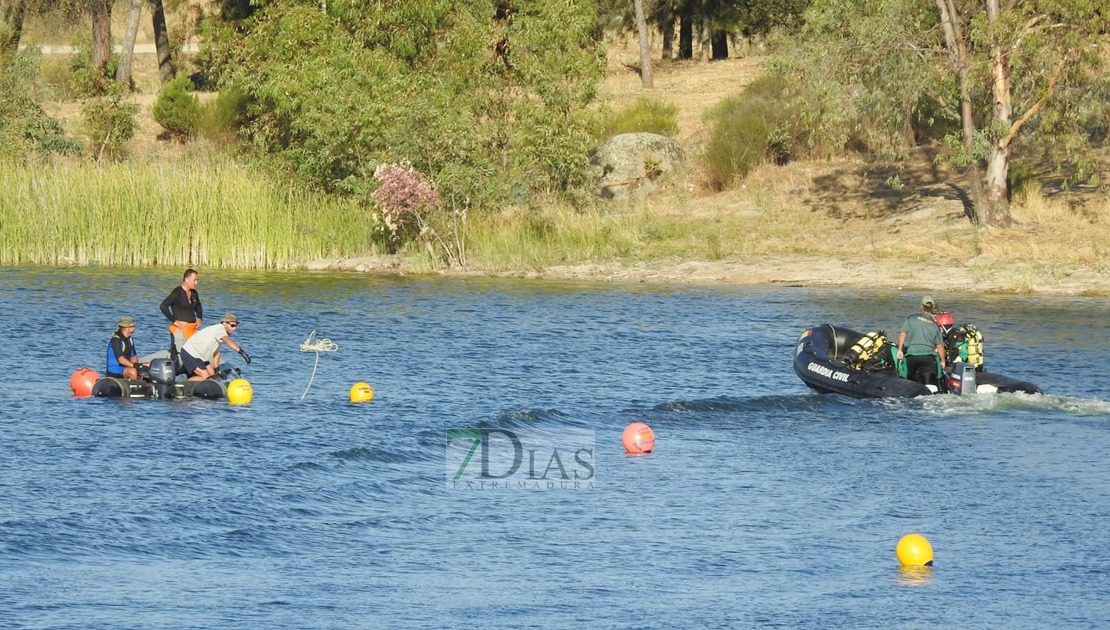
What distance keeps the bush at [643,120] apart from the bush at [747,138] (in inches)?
87.6

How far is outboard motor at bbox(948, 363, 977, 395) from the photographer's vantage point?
20.0m

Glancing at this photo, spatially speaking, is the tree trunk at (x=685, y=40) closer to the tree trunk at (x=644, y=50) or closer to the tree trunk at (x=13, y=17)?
the tree trunk at (x=644, y=50)

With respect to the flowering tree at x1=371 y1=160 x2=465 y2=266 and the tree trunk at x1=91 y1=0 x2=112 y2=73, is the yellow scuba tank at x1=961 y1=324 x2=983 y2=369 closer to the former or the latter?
the flowering tree at x1=371 y1=160 x2=465 y2=266

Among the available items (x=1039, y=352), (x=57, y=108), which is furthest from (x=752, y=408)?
(x=57, y=108)

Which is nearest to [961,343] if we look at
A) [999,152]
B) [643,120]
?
[999,152]

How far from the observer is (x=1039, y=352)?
960 inches

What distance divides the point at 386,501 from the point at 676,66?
1853 inches

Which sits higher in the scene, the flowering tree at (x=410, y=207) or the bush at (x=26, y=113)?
the bush at (x=26, y=113)

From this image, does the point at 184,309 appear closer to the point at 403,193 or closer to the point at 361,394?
the point at 361,394

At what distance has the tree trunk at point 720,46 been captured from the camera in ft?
210

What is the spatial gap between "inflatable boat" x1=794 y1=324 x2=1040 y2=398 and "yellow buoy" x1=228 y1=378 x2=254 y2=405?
7.79 m

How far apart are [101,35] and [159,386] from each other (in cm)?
3854

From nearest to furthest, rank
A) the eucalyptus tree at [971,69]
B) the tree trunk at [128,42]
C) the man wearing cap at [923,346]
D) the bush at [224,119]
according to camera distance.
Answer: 1. the man wearing cap at [923,346]
2. the eucalyptus tree at [971,69]
3. the bush at [224,119]
4. the tree trunk at [128,42]

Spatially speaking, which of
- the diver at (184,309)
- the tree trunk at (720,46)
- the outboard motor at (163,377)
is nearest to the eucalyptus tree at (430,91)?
the diver at (184,309)
